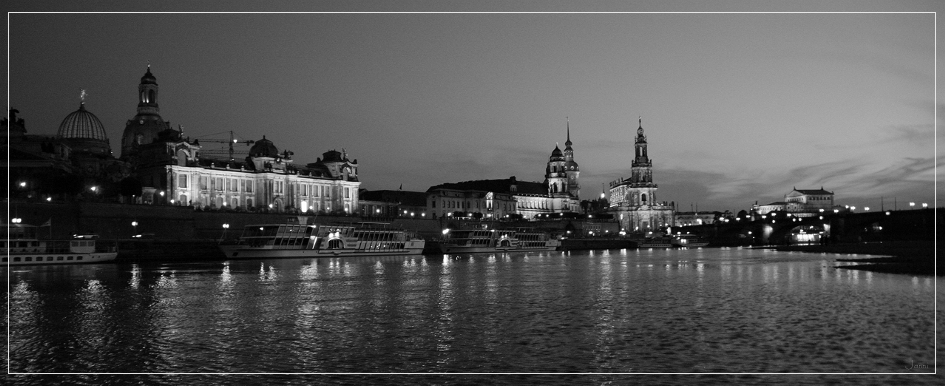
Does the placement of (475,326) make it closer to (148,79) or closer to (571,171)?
(148,79)

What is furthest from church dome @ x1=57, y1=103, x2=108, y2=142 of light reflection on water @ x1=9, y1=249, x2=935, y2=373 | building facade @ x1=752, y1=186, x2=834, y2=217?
building facade @ x1=752, y1=186, x2=834, y2=217

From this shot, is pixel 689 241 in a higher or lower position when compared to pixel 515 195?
lower

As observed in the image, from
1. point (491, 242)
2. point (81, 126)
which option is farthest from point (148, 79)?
point (491, 242)

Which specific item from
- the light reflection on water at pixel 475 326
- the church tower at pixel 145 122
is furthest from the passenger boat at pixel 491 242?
the church tower at pixel 145 122

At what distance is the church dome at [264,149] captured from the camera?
94875mm

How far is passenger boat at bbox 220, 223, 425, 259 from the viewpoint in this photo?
180 ft

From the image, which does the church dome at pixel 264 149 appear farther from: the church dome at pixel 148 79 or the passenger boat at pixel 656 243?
the passenger boat at pixel 656 243

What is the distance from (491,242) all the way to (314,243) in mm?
22191

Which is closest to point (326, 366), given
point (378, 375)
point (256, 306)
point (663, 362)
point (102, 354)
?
point (378, 375)

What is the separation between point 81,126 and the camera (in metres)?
101

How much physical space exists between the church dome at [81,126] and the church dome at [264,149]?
23444 mm

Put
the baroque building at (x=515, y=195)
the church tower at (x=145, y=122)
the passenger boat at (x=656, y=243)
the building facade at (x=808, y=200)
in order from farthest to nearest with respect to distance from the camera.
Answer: the building facade at (x=808, y=200), the baroque building at (x=515, y=195), the passenger boat at (x=656, y=243), the church tower at (x=145, y=122)

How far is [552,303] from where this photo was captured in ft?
74.4

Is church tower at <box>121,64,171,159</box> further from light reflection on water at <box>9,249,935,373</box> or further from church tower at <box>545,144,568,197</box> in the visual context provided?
church tower at <box>545,144,568,197</box>
